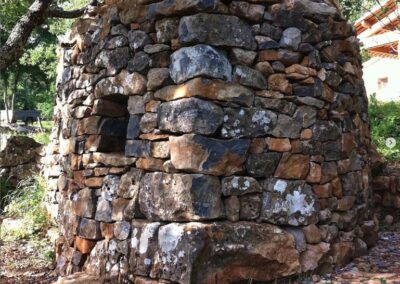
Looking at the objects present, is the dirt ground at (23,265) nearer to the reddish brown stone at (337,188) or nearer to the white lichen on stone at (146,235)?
the white lichen on stone at (146,235)

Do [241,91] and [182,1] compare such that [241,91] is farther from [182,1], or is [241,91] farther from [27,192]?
[27,192]

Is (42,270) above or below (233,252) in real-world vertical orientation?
below

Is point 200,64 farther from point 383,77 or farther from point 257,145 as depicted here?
point 383,77

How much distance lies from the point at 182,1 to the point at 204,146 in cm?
106

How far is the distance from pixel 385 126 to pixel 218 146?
4.95 meters

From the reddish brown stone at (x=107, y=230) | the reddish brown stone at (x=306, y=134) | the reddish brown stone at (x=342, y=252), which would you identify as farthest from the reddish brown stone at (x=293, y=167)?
the reddish brown stone at (x=107, y=230)

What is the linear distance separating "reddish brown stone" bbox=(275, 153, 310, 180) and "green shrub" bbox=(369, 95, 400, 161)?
3.50 metres

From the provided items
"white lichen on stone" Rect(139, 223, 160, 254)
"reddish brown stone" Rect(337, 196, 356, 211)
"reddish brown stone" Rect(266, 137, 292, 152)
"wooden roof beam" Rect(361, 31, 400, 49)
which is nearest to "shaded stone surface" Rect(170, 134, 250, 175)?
"reddish brown stone" Rect(266, 137, 292, 152)

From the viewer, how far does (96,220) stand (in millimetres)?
3604

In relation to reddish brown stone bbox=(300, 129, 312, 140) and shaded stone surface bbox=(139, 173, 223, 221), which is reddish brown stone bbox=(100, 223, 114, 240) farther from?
reddish brown stone bbox=(300, 129, 312, 140)

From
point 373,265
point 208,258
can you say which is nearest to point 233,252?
point 208,258

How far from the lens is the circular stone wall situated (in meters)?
3.01

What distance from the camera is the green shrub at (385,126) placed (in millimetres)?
6426

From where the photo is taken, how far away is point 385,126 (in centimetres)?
705
